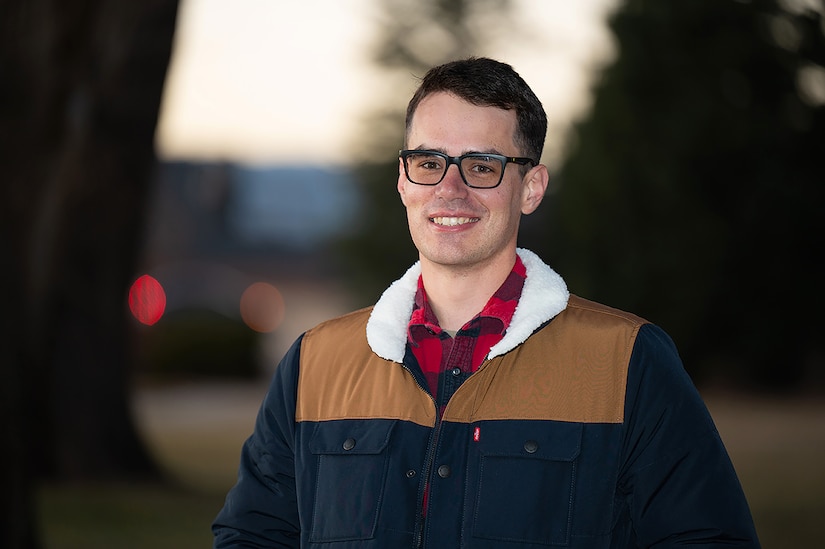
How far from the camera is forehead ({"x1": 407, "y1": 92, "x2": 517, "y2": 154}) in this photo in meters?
3.04

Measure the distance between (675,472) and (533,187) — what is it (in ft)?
3.09

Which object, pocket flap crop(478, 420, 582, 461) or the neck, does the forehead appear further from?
pocket flap crop(478, 420, 582, 461)

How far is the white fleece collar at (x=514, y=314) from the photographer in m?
2.98

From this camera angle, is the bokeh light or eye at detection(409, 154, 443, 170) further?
the bokeh light

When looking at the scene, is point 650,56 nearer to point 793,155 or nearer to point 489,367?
point 793,155

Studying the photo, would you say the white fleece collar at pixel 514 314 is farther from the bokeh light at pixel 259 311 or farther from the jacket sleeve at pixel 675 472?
the bokeh light at pixel 259 311

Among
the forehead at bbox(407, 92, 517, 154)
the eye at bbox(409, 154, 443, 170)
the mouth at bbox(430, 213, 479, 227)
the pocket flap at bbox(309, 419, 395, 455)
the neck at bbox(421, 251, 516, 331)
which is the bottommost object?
the pocket flap at bbox(309, 419, 395, 455)

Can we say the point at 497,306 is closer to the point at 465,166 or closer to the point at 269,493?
the point at 465,166

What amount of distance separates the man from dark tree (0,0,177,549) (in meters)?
5.08

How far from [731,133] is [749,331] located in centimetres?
341

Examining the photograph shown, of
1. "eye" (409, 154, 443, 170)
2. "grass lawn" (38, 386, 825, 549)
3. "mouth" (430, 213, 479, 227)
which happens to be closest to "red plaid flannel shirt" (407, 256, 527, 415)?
"mouth" (430, 213, 479, 227)

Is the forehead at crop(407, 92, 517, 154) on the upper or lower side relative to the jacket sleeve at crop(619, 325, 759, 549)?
upper

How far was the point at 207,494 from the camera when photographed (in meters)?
11.5

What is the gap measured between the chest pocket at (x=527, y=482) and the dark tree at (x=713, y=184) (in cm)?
1457
